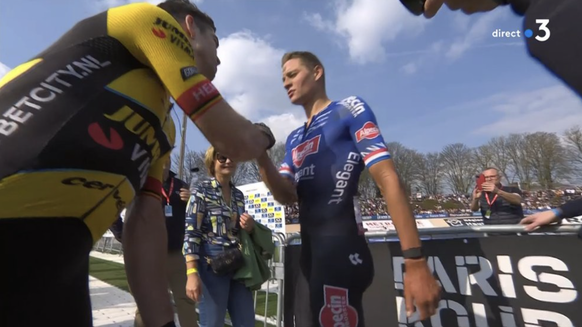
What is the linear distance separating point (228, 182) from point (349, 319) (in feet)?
7.11

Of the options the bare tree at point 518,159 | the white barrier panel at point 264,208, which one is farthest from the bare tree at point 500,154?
the white barrier panel at point 264,208

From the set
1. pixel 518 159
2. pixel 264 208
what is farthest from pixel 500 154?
pixel 264 208

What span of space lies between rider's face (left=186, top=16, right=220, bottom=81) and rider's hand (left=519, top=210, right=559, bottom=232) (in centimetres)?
250

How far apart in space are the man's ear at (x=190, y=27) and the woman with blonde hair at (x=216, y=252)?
1884mm

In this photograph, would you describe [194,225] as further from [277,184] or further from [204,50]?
[204,50]

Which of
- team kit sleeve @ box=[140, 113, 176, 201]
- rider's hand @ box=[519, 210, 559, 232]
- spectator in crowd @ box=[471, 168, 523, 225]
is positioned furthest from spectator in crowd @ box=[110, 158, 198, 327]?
spectator in crowd @ box=[471, 168, 523, 225]

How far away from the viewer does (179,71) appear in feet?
3.45

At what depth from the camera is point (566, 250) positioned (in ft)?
7.98

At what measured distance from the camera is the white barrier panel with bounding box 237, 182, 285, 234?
11.2m

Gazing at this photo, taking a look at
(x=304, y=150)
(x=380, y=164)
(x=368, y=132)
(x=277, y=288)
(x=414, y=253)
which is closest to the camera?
(x=414, y=253)

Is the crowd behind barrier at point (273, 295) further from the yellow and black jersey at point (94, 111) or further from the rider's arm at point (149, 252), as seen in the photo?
the yellow and black jersey at point (94, 111)

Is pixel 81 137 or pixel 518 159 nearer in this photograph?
pixel 81 137

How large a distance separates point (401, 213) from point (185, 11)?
4.19ft

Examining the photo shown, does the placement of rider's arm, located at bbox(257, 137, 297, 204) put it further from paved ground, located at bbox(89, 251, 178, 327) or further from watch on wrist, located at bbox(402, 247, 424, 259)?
paved ground, located at bbox(89, 251, 178, 327)
